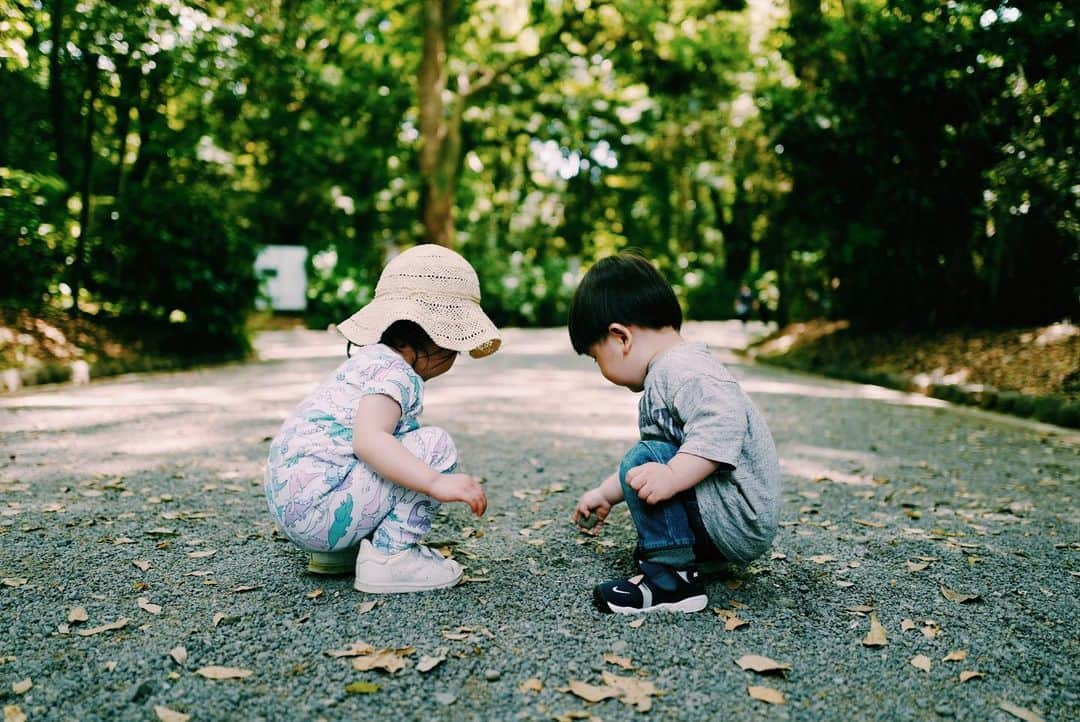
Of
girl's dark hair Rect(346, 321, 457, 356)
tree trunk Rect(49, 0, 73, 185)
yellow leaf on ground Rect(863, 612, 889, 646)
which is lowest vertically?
yellow leaf on ground Rect(863, 612, 889, 646)

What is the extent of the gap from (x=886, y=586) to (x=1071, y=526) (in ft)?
4.23

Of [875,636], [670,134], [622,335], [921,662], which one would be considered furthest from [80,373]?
[670,134]

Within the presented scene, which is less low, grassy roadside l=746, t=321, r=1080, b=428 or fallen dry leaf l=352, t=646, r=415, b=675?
grassy roadside l=746, t=321, r=1080, b=428

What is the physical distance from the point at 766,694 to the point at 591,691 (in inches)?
14.6

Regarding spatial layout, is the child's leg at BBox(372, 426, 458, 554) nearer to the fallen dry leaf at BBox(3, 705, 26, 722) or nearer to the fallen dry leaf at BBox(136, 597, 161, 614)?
the fallen dry leaf at BBox(136, 597, 161, 614)

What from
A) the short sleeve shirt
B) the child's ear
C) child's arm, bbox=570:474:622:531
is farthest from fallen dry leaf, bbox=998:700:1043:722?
the short sleeve shirt

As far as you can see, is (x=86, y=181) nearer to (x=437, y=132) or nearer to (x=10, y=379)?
(x=10, y=379)

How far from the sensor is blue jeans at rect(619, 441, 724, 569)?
2.34m

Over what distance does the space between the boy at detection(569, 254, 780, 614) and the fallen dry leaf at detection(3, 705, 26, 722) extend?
52.5 inches

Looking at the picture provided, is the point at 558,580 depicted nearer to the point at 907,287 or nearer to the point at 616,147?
the point at 907,287

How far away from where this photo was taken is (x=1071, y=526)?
132 inches

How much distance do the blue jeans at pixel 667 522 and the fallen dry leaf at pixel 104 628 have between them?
133 cm

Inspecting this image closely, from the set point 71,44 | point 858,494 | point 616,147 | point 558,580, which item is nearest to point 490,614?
point 558,580

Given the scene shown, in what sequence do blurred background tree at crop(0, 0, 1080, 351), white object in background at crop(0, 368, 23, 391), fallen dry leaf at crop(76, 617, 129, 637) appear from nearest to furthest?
fallen dry leaf at crop(76, 617, 129, 637) < white object in background at crop(0, 368, 23, 391) < blurred background tree at crop(0, 0, 1080, 351)
